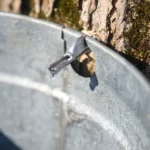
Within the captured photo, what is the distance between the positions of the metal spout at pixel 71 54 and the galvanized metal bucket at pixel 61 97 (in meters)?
0.02

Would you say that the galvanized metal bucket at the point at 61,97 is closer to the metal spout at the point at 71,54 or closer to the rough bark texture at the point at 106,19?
the metal spout at the point at 71,54

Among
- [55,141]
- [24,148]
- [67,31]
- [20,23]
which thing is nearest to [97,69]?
[67,31]

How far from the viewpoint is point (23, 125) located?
1955 mm

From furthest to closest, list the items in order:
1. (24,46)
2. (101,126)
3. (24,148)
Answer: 1. (24,148)
2. (24,46)
3. (101,126)

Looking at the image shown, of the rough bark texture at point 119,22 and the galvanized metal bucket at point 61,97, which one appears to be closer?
the galvanized metal bucket at point 61,97

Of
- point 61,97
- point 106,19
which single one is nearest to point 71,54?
point 106,19

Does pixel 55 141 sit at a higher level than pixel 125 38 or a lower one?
lower

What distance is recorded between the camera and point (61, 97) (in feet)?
5.73

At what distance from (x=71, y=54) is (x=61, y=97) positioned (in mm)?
366

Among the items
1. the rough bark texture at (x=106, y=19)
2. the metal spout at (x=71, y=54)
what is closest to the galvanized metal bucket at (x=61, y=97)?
the metal spout at (x=71, y=54)

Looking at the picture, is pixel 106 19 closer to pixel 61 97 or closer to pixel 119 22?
pixel 119 22

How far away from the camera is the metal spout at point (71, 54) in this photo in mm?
1364

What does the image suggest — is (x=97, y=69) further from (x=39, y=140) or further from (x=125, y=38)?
(x=39, y=140)

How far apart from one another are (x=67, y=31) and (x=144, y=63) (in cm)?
30
